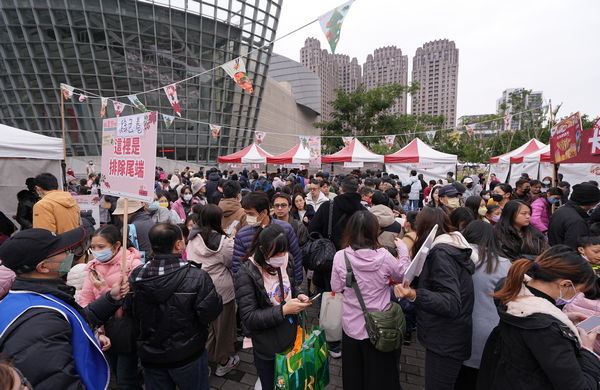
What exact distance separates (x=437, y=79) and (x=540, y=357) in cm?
8144

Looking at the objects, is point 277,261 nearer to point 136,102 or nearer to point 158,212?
point 158,212

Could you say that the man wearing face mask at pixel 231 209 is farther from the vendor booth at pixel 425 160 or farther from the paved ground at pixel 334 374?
the vendor booth at pixel 425 160

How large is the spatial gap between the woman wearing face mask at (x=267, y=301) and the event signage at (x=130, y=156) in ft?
3.64

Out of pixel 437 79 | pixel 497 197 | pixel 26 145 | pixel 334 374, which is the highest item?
pixel 437 79

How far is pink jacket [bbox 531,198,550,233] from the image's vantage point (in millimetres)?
4914

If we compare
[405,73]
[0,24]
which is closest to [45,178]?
[0,24]

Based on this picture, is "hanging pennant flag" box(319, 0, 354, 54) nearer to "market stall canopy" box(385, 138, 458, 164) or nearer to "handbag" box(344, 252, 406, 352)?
"handbag" box(344, 252, 406, 352)

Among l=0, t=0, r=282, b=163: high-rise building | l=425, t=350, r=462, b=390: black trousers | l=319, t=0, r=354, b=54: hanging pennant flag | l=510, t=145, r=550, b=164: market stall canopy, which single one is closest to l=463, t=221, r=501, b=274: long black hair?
l=425, t=350, r=462, b=390: black trousers

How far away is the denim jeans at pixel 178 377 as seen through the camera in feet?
7.11

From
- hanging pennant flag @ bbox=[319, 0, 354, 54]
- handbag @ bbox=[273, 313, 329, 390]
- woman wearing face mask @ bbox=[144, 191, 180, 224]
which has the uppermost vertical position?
hanging pennant flag @ bbox=[319, 0, 354, 54]

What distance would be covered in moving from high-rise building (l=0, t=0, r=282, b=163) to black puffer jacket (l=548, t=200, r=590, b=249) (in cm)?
2683

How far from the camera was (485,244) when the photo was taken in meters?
2.24

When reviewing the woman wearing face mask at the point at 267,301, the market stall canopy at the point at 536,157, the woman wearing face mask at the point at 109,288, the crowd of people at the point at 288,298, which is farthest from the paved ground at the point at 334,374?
the market stall canopy at the point at 536,157

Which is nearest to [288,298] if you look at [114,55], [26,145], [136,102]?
[26,145]
